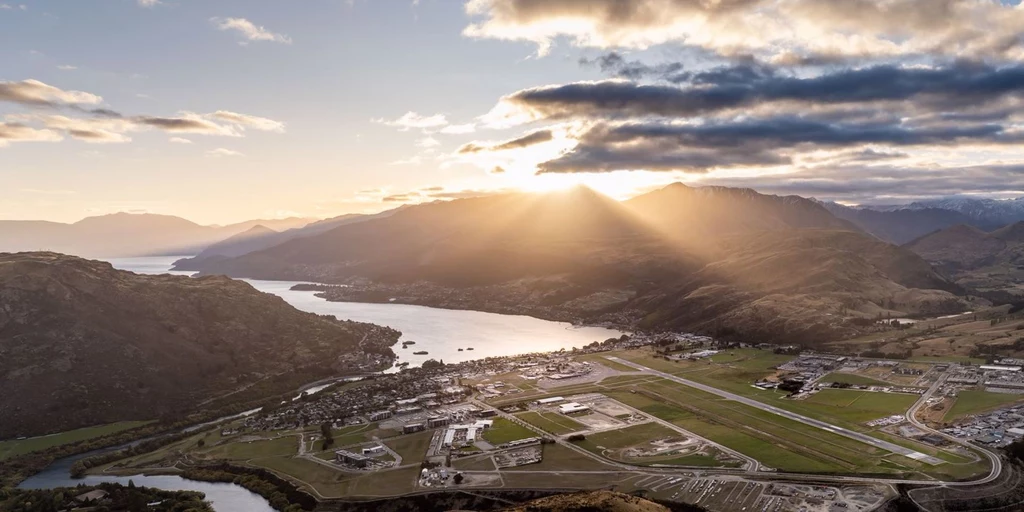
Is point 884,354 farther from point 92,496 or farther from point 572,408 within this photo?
point 92,496

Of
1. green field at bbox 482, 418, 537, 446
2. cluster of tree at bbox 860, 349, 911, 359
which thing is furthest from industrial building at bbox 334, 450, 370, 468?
cluster of tree at bbox 860, 349, 911, 359

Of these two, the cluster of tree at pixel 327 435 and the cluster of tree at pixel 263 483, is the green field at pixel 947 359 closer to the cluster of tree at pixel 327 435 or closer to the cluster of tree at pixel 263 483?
the cluster of tree at pixel 327 435

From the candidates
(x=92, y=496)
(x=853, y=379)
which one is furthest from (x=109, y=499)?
(x=853, y=379)

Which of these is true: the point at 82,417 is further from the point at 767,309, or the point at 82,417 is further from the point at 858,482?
the point at 767,309

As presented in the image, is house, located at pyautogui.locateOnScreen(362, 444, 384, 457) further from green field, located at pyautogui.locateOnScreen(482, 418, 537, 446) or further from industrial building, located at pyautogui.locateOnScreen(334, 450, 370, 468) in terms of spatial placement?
green field, located at pyautogui.locateOnScreen(482, 418, 537, 446)

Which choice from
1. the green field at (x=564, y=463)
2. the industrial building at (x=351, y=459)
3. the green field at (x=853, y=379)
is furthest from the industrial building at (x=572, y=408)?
the green field at (x=853, y=379)
